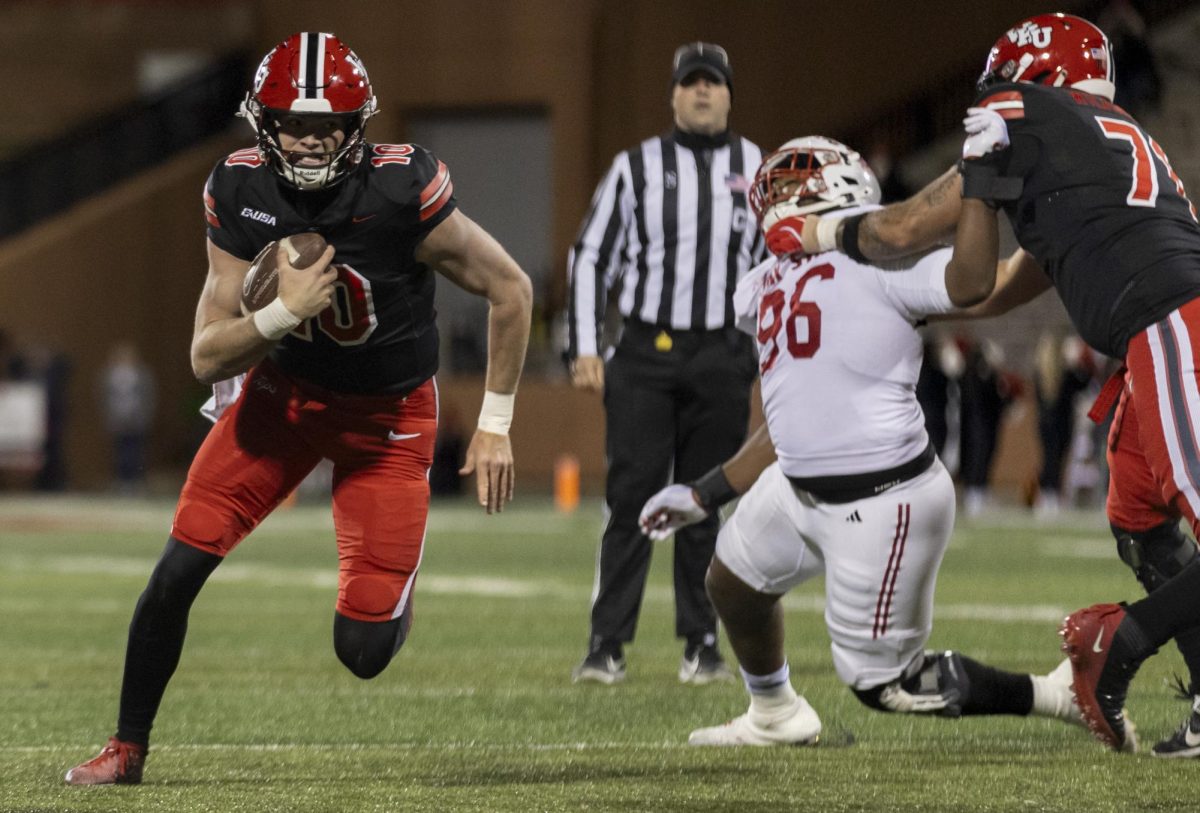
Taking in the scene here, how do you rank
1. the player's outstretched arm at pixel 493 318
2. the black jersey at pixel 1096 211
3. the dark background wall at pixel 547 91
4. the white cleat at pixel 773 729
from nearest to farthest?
the black jersey at pixel 1096 211
the player's outstretched arm at pixel 493 318
the white cleat at pixel 773 729
the dark background wall at pixel 547 91

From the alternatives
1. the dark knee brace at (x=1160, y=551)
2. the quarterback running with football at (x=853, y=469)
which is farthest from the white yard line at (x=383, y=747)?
the dark knee brace at (x=1160, y=551)

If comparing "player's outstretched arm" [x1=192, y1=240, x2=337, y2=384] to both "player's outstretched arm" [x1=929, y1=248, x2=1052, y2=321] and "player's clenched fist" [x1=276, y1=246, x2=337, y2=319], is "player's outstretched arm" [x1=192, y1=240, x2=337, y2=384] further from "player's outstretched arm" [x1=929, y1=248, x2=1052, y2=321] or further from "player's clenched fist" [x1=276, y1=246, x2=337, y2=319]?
"player's outstretched arm" [x1=929, y1=248, x2=1052, y2=321]

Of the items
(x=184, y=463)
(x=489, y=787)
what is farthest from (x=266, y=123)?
(x=184, y=463)

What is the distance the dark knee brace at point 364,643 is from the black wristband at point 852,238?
1478 millimetres

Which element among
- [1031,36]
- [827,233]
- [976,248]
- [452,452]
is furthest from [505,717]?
[452,452]

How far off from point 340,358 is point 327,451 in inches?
10.5

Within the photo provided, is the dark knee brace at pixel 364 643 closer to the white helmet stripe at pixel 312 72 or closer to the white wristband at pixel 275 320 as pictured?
the white wristband at pixel 275 320

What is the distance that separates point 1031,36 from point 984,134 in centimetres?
44

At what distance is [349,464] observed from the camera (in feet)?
16.2

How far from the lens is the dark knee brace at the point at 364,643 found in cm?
484

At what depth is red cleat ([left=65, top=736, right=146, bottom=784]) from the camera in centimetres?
445

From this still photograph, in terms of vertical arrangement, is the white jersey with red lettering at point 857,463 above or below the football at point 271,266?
below

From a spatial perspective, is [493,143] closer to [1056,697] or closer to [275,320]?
[1056,697]

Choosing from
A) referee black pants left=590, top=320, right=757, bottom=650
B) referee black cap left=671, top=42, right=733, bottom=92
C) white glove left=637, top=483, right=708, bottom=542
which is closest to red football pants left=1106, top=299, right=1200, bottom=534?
white glove left=637, top=483, right=708, bottom=542
